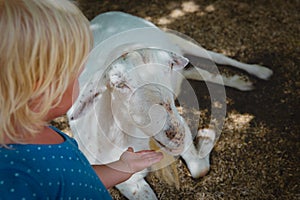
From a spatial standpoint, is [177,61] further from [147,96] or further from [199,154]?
[199,154]

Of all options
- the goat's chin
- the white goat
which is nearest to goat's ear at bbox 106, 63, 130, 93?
the white goat

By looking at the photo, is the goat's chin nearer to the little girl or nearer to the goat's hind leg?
the little girl

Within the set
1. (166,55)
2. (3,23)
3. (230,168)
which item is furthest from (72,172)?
(230,168)

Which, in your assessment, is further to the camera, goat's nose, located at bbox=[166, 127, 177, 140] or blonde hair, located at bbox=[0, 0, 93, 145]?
goat's nose, located at bbox=[166, 127, 177, 140]

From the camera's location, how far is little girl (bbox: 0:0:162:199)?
4.05 ft

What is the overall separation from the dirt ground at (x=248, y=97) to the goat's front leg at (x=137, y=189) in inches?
2.0

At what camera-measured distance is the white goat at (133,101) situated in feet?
7.33

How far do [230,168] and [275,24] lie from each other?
1.50 m

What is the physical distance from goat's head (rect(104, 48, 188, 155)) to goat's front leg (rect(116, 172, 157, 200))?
34cm

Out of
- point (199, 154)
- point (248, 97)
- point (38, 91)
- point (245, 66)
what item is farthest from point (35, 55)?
point (245, 66)

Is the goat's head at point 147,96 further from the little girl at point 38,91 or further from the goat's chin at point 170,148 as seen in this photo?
the little girl at point 38,91

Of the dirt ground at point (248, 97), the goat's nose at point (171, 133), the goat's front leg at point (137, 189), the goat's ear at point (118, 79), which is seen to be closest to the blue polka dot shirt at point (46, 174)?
the goat's nose at point (171, 133)

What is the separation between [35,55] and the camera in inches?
48.9

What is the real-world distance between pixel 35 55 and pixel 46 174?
357 mm
